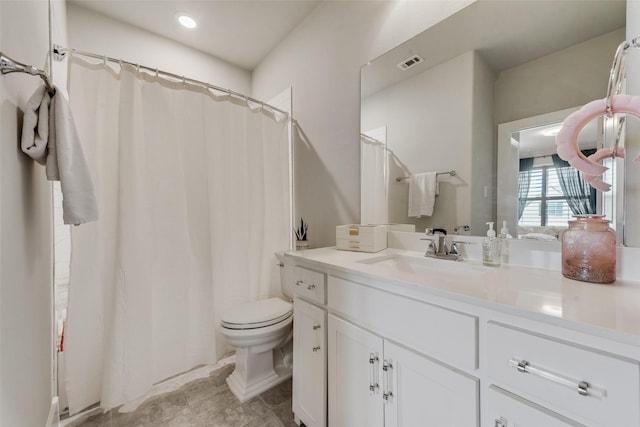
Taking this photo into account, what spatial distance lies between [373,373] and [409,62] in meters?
1.51

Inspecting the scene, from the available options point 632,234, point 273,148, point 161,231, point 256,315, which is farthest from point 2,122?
point 632,234

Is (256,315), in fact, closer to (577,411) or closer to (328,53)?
(577,411)

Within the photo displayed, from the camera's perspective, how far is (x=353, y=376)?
1.01 m

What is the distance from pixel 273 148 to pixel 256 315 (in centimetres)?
124

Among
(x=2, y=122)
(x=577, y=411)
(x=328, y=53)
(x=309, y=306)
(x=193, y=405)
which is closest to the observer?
(x=577, y=411)

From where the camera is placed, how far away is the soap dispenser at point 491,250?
105cm

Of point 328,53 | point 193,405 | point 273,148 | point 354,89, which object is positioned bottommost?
point 193,405

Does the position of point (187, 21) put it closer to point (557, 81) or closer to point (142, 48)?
point (142, 48)

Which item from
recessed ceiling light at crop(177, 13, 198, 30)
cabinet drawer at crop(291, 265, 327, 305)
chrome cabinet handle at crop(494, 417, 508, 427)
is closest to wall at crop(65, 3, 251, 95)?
recessed ceiling light at crop(177, 13, 198, 30)

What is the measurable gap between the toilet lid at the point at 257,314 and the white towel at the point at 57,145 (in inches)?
37.3

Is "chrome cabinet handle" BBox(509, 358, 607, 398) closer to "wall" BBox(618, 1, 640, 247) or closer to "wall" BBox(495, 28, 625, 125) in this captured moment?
"wall" BBox(618, 1, 640, 247)

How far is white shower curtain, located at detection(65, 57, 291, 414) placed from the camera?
4.40 feet

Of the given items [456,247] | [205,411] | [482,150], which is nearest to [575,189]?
[482,150]

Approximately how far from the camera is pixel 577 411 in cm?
52
